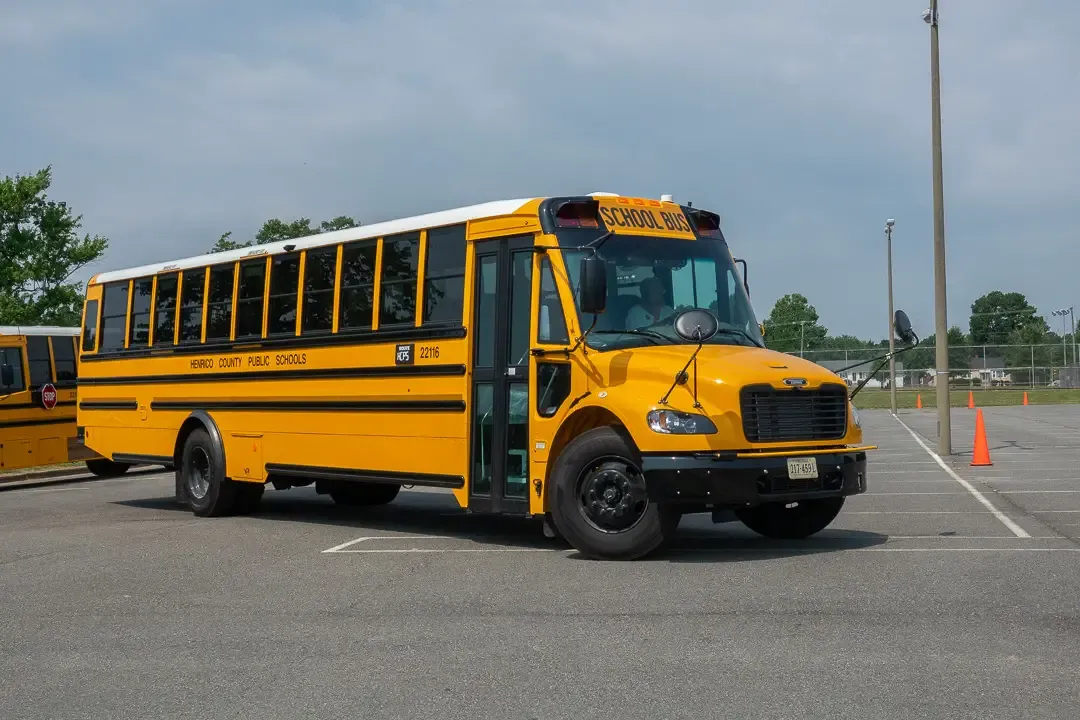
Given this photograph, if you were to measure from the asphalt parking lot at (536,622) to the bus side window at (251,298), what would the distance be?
6.89 ft

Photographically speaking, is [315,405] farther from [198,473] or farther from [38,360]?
[38,360]

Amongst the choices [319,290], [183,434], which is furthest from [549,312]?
[183,434]

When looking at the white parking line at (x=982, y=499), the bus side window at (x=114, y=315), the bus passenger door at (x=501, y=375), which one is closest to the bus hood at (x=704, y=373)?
the bus passenger door at (x=501, y=375)

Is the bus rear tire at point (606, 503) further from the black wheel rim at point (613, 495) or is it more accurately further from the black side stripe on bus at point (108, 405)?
the black side stripe on bus at point (108, 405)

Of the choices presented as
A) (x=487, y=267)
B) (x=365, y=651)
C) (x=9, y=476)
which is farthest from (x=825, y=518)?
(x=9, y=476)

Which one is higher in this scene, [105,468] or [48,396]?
[48,396]

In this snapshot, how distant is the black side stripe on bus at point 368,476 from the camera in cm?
1123

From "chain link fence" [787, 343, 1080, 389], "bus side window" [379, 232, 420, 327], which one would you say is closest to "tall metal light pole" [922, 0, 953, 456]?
"bus side window" [379, 232, 420, 327]

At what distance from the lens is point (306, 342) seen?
42.6ft

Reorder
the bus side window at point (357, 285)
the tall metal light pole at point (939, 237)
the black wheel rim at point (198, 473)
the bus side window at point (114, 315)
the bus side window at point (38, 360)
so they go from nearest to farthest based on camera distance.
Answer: the bus side window at point (357, 285), the black wheel rim at point (198, 473), the bus side window at point (114, 315), the bus side window at point (38, 360), the tall metal light pole at point (939, 237)

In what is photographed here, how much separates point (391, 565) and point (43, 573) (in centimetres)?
262

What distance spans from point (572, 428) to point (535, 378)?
52cm

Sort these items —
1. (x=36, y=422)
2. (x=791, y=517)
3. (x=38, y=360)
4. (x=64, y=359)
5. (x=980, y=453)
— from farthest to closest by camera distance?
(x=64, y=359) < (x=38, y=360) < (x=36, y=422) < (x=980, y=453) < (x=791, y=517)

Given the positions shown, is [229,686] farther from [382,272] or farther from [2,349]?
[2,349]
